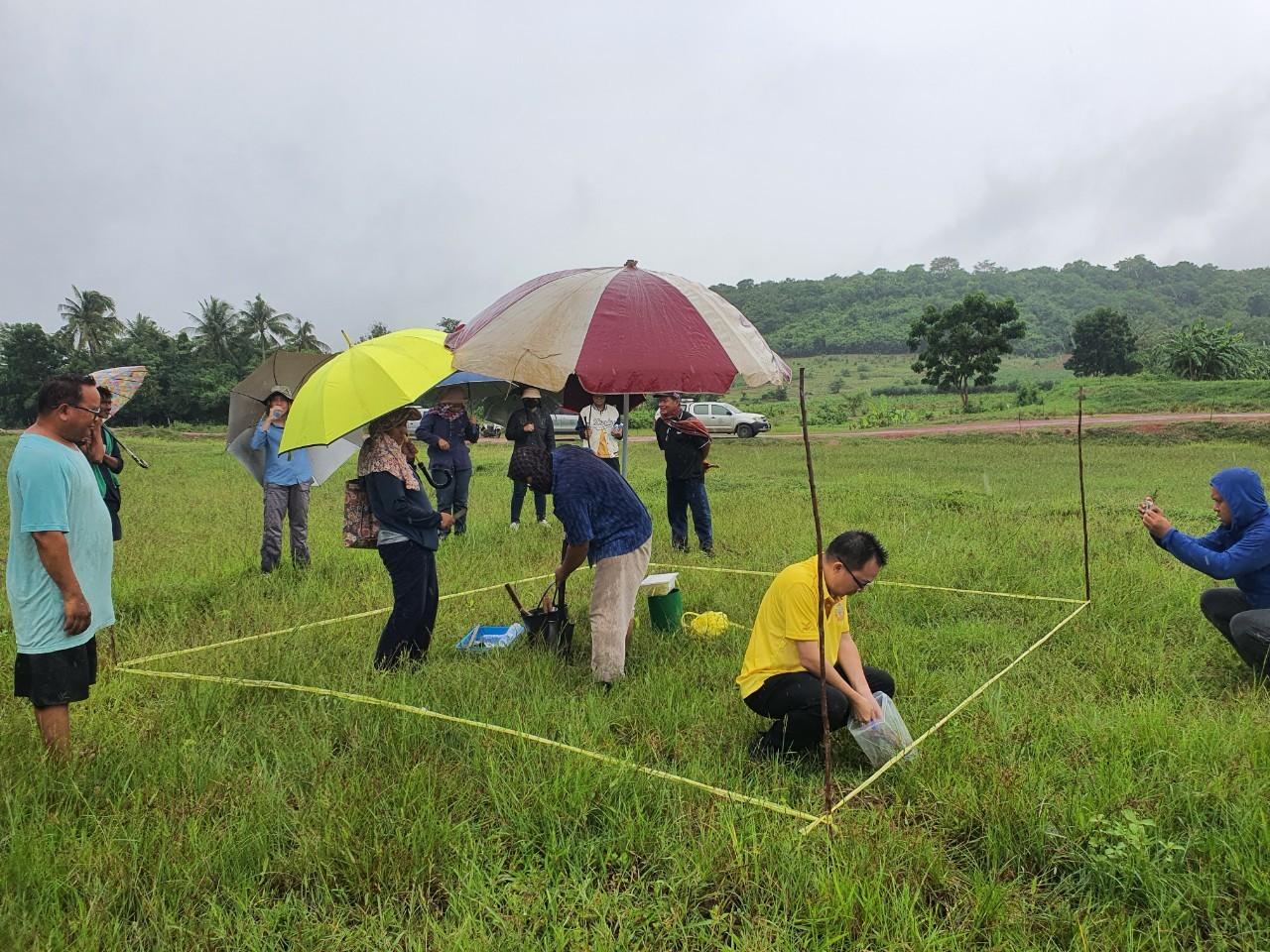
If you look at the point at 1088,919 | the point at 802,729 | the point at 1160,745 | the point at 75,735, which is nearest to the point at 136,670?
the point at 75,735

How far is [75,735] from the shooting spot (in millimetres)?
3488

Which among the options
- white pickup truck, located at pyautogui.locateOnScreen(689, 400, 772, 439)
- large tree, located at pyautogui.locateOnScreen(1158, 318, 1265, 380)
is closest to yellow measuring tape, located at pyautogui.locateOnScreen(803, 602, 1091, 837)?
white pickup truck, located at pyautogui.locateOnScreen(689, 400, 772, 439)

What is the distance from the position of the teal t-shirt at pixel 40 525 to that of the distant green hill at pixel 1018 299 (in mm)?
88756

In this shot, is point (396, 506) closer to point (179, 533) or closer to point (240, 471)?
point (179, 533)

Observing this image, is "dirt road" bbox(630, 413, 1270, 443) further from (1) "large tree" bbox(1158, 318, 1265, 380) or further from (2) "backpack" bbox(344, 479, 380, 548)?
(2) "backpack" bbox(344, 479, 380, 548)

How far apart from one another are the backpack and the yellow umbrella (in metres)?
0.45

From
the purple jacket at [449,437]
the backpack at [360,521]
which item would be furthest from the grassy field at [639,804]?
the purple jacket at [449,437]

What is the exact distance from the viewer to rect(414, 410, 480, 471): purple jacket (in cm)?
817

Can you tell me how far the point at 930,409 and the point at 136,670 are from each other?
35670 mm

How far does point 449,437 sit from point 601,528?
460 cm

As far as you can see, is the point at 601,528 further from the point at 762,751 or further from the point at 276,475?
the point at 276,475

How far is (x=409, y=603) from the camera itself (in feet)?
13.8

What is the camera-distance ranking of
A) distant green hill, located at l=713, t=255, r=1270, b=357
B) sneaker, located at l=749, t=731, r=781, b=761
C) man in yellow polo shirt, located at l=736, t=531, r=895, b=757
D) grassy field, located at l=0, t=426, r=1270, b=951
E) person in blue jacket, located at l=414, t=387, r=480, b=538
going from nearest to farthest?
grassy field, located at l=0, t=426, r=1270, b=951 → man in yellow polo shirt, located at l=736, t=531, r=895, b=757 → sneaker, located at l=749, t=731, r=781, b=761 → person in blue jacket, located at l=414, t=387, r=480, b=538 → distant green hill, located at l=713, t=255, r=1270, b=357

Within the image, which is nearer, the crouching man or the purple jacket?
the crouching man
